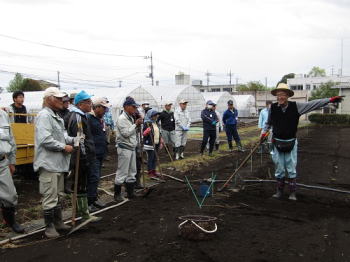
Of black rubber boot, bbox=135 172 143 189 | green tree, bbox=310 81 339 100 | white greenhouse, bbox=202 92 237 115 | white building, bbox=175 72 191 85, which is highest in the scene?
white building, bbox=175 72 191 85

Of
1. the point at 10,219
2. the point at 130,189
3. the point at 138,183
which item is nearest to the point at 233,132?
the point at 138,183

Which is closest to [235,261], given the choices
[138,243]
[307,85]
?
[138,243]

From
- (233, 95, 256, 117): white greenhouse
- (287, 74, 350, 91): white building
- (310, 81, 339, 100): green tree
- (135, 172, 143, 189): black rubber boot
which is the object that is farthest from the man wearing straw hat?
(287, 74, 350, 91): white building

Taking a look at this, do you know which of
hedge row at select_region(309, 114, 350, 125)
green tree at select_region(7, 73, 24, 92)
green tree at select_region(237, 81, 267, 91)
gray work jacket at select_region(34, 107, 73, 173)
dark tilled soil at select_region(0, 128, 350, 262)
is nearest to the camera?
dark tilled soil at select_region(0, 128, 350, 262)

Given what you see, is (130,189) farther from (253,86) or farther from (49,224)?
(253,86)

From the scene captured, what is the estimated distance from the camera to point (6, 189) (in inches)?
178

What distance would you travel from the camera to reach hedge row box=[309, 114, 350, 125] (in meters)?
33.2

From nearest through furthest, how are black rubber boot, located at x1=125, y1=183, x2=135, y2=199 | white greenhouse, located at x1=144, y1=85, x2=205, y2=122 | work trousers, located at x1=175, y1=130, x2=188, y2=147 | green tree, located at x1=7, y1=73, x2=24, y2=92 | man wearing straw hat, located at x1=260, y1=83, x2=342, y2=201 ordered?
1. man wearing straw hat, located at x1=260, y1=83, x2=342, y2=201
2. black rubber boot, located at x1=125, y1=183, x2=135, y2=199
3. work trousers, located at x1=175, y1=130, x2=188, y2=147
4. white greenhouse, located at x1=144, y1=85, x2=205, y2=122
5. green tree, located at x1=7, y1=73, x2=24, y2=92

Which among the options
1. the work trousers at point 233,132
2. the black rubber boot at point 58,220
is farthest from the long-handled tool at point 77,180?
the work trousers at point 233,132

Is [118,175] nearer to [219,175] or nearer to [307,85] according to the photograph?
[219,175]

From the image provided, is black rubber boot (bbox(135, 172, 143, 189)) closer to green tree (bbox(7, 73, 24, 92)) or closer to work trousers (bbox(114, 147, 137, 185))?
work trousers (bbox(114, 147, 137, 185))

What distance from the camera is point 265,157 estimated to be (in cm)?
1153

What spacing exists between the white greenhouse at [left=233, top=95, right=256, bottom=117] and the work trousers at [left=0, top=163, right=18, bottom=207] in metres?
39.1

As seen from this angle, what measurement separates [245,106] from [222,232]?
39.6m
